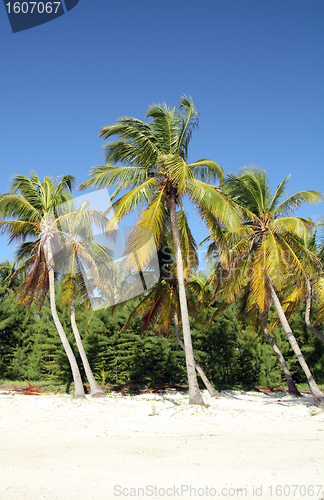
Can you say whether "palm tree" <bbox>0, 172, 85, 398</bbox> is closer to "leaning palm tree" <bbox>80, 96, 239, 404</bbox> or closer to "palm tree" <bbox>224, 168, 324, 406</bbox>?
"leaning palm tree" <bbox>80, 96, 239, 404</bbox>

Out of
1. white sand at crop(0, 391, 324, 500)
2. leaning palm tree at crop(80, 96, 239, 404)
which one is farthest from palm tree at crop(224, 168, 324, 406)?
white sand at crop(0, 391, 324, 500)

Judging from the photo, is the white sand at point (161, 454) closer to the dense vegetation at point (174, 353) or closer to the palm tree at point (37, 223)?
the palm tree at point (37, 223)

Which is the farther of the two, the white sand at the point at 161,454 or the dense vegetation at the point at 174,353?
the dense vegetation at the point at 174,353

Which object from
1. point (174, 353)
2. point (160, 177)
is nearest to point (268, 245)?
point (160, 177)

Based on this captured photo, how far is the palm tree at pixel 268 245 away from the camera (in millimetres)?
9750

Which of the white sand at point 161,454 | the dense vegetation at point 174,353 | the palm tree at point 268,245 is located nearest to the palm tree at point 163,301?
the palm tree at point 268,245

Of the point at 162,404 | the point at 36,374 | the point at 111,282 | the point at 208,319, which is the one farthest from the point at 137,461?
the point at 36,374

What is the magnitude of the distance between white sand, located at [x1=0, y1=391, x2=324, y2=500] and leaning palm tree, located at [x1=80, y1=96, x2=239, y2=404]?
2.16 m

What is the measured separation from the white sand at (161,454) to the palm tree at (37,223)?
5007mm

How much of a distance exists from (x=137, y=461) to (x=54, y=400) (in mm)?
7374

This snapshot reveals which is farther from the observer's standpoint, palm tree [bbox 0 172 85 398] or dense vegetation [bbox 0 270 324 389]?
dense vegetation [bbox 0 270 324 389]

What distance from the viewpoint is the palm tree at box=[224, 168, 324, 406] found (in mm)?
9750

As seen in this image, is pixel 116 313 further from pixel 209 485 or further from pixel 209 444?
pixel 209 485

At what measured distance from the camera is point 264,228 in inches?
422
